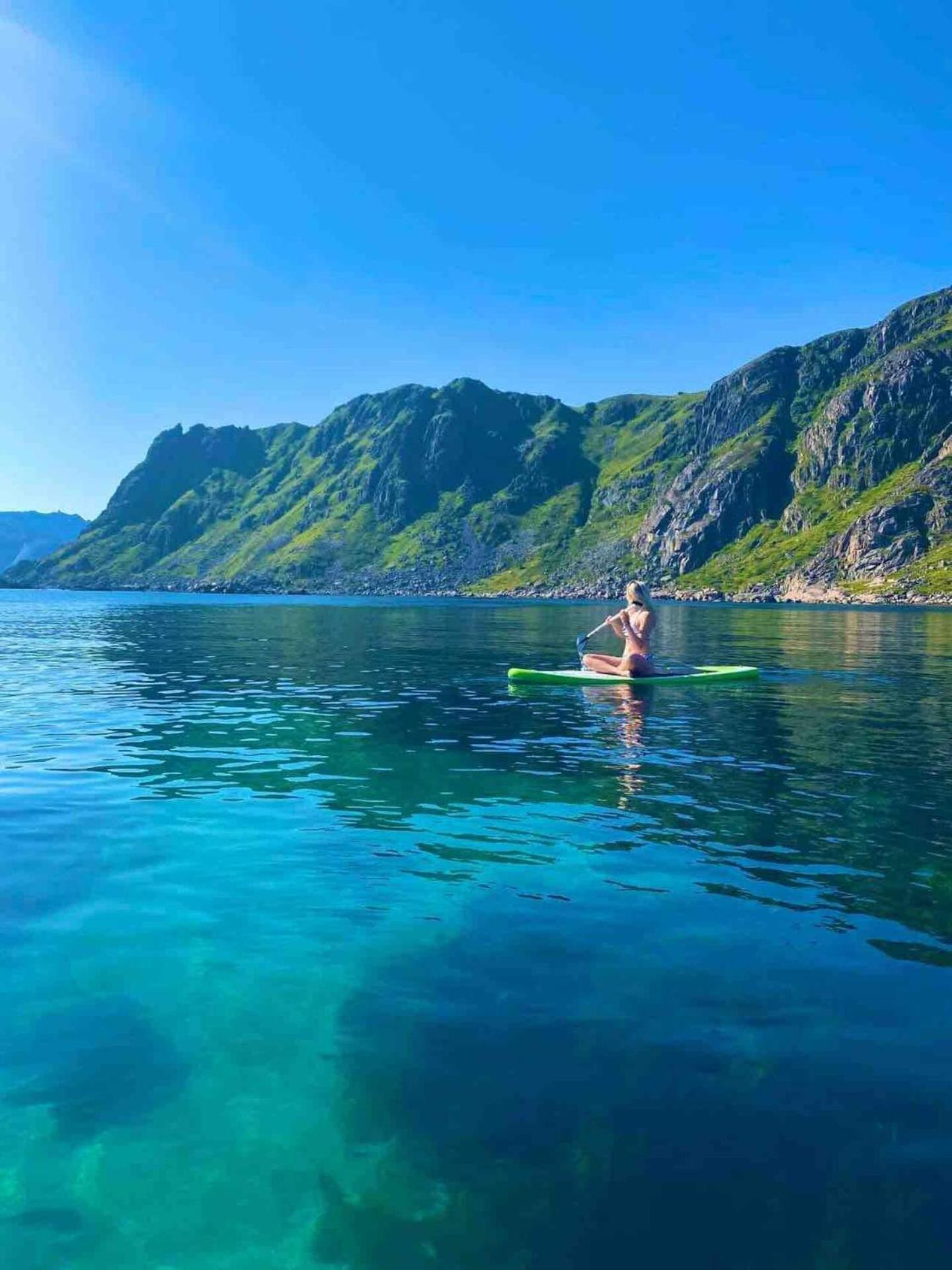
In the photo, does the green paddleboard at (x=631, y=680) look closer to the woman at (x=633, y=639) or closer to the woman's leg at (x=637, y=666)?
the woman's leg at (x=637, y=666)

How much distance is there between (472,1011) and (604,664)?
37020 mm

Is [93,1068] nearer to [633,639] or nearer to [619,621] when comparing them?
[619,621]

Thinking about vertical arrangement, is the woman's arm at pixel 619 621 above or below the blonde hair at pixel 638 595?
below

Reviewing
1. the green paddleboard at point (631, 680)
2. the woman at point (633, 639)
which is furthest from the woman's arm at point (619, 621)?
the green paddleboard at point (631, 680)

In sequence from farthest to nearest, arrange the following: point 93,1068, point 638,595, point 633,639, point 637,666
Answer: point 637,666, point 633,639, point 638,595, point 93,1068

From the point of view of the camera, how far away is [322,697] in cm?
4344

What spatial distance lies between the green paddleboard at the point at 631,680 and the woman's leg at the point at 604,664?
261mm

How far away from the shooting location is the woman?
42125mm

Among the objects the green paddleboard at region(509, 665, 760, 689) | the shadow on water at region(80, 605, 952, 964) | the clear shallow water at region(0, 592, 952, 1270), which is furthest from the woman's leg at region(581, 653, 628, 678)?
the clear shallow water at region(0, 592, 952, 1270)

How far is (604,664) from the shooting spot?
47.7 metres

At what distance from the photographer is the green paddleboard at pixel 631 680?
46.9 m

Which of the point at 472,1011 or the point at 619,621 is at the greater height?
the point at 619,621

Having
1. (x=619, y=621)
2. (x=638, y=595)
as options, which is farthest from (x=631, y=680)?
(x=638, y=595)

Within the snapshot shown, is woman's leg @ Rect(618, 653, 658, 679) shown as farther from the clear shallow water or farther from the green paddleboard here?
the clear shallow water
